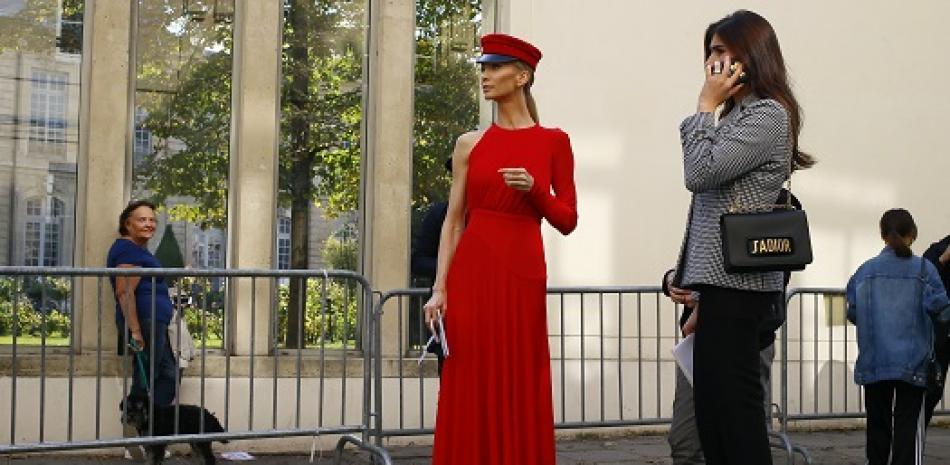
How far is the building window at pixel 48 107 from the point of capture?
9930mm

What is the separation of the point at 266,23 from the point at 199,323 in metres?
2.46

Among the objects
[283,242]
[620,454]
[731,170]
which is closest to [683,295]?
[731,170]

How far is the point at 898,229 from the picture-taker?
8.63 meters

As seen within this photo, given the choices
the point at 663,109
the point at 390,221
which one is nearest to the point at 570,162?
the point at 390,221

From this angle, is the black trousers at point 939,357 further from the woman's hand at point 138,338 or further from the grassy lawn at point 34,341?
the grassy lawn at point 34,341

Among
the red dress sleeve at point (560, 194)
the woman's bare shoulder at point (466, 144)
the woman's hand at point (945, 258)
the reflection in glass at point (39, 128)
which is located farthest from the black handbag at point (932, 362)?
the reflection in glass at point (39, 128)

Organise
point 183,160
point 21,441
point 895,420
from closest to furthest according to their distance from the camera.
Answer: point 21,441 → point 895,420 → point 183,160

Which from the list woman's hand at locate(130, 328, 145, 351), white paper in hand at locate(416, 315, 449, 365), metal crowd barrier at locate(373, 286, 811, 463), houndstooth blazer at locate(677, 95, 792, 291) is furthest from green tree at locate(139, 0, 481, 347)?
houndstooth blazer at locate(677, 95, 792, 291)

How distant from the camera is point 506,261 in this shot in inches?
233

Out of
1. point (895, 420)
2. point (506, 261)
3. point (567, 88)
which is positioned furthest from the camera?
point (567, 88)

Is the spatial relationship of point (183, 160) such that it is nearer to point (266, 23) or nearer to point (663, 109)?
point (266, 23)

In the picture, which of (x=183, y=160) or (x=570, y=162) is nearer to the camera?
(x=570, y=162)

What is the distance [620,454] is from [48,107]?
4499 millimetres

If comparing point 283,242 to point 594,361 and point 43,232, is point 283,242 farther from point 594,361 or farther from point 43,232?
point 594,361
